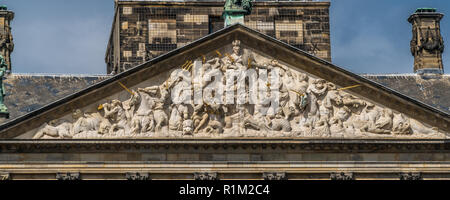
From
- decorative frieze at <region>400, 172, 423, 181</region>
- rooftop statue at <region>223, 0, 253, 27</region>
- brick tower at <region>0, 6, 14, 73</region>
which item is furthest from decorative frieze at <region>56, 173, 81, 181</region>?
decorative frieze at <region>400, 172, 423, 181</region>

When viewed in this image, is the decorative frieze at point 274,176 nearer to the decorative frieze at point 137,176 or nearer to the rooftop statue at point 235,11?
the decorative frieze at point 137,176

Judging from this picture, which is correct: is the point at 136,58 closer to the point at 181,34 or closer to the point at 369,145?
the point at 181,34

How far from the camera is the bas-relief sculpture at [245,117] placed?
4266 centimetres

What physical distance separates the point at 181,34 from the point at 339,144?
1080cm

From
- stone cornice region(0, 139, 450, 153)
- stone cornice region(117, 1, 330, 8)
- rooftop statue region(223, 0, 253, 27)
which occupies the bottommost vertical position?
stone cornice region(0, 139, 450, 153)

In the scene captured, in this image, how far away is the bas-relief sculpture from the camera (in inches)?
1679

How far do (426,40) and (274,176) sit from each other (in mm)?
12000

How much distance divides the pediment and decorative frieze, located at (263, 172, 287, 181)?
1.14 meters

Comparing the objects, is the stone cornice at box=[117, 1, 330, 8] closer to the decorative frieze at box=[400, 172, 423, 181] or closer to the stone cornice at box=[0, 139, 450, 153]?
the stone cornice at box=[0, 139, 450, 153]

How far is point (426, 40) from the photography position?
52.2 metres

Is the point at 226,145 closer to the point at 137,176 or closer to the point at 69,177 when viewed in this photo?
the point at 137,176

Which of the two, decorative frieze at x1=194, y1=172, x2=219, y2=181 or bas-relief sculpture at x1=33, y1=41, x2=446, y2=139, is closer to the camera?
decorative frieze at x1=194, y1=172, x2=219, y2=181
